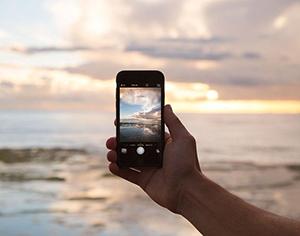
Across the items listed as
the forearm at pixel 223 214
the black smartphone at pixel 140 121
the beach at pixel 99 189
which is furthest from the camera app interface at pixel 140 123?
the beach at pixel 99 189

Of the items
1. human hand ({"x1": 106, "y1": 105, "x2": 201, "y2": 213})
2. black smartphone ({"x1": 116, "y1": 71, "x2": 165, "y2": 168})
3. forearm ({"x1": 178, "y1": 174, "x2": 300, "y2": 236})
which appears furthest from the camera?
black smartphone ({"x1": 116, "y1": 71, "x2": 165, "y2": 168})

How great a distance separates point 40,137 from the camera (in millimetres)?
19234

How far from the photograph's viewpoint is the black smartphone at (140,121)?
71.0 inches

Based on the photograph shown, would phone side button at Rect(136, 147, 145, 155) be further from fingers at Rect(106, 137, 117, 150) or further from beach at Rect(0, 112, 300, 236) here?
beach at Rect(0, 112, 300, 236)

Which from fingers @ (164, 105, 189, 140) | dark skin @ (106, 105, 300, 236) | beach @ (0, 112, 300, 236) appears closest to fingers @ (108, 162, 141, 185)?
dark skin @ (106, 105, 300, 236)

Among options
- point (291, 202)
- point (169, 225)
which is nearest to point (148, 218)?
point (169, 225)

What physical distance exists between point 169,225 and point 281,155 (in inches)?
348

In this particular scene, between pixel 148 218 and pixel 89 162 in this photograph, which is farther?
pixel 89 162

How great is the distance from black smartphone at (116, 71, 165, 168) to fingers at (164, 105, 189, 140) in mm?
53

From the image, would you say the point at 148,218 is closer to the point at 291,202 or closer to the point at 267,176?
the point at 291,202

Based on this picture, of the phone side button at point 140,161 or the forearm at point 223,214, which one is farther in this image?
the phone side button at point 140,161

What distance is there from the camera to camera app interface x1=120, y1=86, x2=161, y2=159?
1814 millimetres

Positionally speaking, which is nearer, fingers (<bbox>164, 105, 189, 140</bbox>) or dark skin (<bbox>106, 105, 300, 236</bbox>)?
dark skin (<bbox>106, 105, 300, 236</bbox>)

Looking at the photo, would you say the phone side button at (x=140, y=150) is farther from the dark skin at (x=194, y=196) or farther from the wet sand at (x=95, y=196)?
the wet sand at (x=95, y=196)
